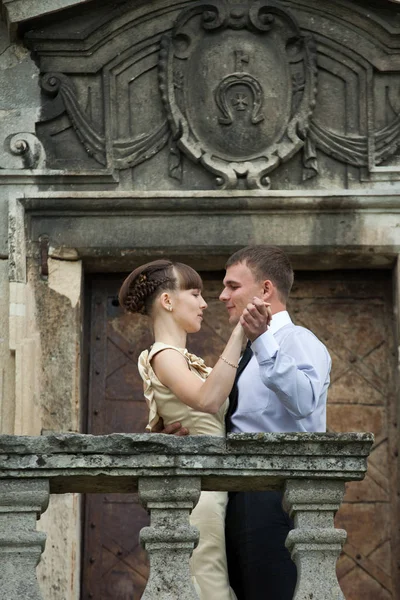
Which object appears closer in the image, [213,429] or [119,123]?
[213,429]

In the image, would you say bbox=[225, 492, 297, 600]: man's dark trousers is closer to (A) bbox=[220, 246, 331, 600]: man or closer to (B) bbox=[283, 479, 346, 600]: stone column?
(A) bbox=[220, 246, 331, 600]: man

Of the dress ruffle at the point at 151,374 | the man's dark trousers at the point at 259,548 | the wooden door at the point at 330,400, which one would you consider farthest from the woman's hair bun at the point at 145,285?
the wooden door at the point at 330,400

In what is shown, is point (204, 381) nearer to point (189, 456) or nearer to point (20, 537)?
point (189, 456)

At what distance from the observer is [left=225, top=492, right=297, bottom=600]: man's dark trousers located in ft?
20.9

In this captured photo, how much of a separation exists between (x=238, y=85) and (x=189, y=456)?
3399 mm

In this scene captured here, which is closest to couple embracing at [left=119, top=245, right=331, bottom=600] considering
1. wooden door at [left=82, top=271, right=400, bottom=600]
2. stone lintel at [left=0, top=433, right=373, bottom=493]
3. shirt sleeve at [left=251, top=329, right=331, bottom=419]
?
shirt sleeve at [left=251, top=329, right=331, bottom=419]

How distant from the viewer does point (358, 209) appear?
28.7 ft

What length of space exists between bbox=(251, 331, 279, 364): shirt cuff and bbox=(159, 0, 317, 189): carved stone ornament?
2.58m

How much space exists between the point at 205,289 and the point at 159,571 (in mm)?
3403

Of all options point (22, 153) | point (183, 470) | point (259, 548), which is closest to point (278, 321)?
point (259, 548)

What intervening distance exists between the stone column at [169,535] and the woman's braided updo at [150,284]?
1.21 m

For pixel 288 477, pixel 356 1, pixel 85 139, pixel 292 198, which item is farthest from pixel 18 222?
pixel 288 477

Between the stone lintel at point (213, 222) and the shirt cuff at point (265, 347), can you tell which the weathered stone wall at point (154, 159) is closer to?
the stone lintel at point (213, 222)

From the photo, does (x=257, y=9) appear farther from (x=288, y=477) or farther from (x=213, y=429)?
(x=288, y=477)
